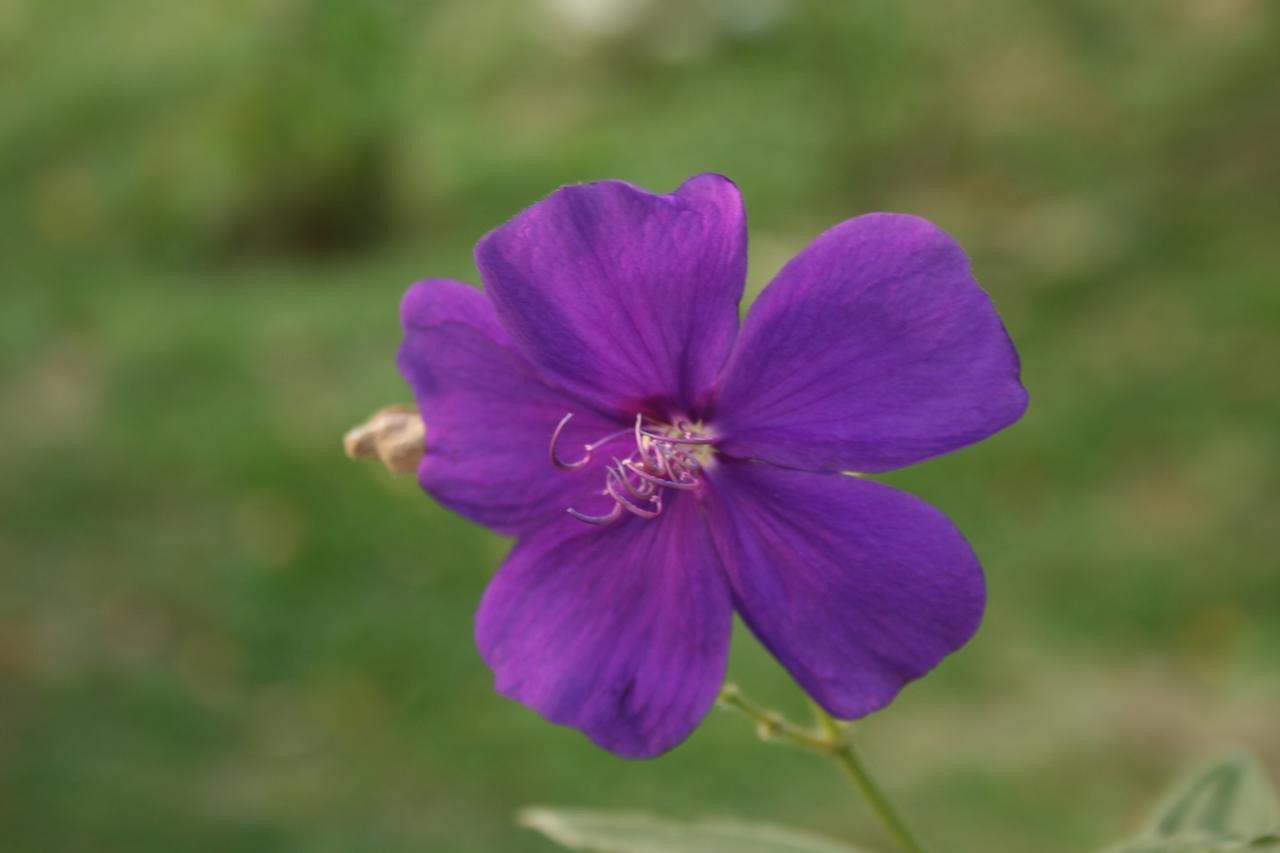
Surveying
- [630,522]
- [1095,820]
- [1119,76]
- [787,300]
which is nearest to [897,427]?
[787,300]

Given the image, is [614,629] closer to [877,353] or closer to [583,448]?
[583,448]

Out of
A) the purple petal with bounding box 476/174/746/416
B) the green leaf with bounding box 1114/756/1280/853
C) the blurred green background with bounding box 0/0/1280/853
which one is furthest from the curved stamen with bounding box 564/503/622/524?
the blurred green background with bounding box 0/0/1280/853

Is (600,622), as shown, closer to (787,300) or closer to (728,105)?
(787,300)

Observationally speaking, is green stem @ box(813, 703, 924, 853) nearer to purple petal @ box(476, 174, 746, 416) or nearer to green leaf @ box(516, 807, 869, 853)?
green leaf @ box(516, 807, 869, 853)

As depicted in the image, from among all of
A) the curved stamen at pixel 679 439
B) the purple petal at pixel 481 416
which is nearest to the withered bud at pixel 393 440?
the purple petal at pixel 481 416

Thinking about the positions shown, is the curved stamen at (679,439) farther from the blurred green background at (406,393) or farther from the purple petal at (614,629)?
the blurred green background at (406,393)

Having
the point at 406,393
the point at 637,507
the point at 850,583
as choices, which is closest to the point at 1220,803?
the point at 850,583
